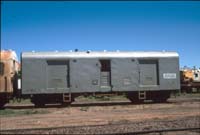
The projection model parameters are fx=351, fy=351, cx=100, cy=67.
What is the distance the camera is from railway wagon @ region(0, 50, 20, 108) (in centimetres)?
2197

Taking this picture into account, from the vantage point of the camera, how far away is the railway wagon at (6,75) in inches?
865

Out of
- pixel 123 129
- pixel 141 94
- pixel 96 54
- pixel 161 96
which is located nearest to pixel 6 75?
pixel 96 54

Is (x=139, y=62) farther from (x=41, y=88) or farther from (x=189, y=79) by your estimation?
(x=189, y=79)

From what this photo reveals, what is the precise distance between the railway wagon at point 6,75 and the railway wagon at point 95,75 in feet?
2.47

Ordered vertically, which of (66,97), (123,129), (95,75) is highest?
(95,75)

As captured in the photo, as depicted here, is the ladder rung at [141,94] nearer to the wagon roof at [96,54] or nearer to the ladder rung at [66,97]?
the wagon roof at [96,54]

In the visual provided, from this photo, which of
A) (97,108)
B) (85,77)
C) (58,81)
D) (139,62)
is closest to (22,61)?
(58,81)

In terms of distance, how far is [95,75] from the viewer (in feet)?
77.2

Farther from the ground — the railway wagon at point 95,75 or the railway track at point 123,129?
the railway wagon at point 95,75

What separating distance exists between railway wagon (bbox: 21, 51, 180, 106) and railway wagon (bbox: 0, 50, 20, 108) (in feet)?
2.47

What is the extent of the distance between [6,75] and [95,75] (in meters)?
5.76

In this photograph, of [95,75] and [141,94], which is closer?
[95,75]

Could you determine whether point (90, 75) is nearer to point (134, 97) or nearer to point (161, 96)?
point (134, 97)

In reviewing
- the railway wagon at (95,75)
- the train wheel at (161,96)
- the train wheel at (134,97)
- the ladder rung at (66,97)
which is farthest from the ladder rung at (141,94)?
the ladder rung at (66,97)
